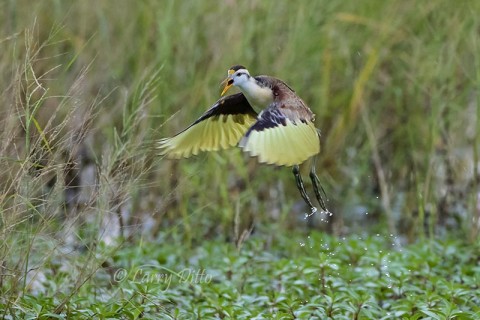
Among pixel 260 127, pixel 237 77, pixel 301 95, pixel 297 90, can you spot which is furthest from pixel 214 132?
pixel 301 95

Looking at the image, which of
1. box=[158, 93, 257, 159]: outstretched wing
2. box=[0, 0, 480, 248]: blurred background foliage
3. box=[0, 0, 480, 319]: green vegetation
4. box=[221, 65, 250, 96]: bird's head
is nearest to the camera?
box=[221, 65, 250, 96]: bird's head

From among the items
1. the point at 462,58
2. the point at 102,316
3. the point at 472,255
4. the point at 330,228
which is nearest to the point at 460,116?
the point at 462,58

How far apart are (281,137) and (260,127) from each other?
8 centimetres

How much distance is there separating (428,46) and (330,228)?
1.35 meters

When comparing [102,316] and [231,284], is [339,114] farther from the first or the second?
[102,316]

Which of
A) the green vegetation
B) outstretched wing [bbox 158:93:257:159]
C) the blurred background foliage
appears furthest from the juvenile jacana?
the blurred background foliage

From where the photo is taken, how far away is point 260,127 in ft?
12.6

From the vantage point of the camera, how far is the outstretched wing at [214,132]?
15.1ft

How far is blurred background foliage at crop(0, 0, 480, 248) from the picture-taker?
22.6 feet

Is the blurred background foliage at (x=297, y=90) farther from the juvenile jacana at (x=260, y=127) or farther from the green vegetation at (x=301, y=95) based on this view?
the juvenile jacana at (x=260, y=127)

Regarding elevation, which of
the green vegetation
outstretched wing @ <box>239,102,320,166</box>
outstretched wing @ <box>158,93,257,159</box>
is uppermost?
the green vegetation

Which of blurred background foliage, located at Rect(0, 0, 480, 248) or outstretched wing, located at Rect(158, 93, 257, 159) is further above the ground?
blurred background foliage, located at Rect(0, 0, 480, 248)

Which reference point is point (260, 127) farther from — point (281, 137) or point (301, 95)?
A: point (301, 95)

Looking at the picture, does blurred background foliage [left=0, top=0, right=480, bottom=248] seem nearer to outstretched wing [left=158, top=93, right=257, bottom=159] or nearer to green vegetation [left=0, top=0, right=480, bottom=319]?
green vegetation [left=0, top=0, right=480, bottom=319]
